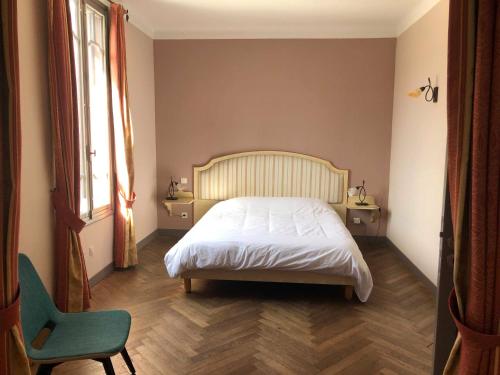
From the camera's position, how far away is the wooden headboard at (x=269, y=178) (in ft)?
16.1

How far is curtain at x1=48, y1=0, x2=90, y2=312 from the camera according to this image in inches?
99.9

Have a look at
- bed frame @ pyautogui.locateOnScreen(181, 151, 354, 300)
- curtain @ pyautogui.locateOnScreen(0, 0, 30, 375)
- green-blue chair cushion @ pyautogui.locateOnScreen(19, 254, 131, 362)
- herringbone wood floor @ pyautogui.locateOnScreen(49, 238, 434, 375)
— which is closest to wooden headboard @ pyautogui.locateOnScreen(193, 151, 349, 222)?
bed frame @ pyautogui.locateOnScreen(181, 151, 354, 300)

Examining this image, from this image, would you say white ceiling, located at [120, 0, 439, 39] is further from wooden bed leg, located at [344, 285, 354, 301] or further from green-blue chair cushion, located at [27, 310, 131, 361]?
green-blue chair cushion, located at [27, 310, 131, 361]

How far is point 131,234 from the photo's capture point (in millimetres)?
3855

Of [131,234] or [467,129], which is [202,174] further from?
[467,129]

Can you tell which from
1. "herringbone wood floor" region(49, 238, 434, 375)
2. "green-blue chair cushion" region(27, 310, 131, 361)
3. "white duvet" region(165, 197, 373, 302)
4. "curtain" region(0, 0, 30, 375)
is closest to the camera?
"curtain" region(0, 0, 30, 375)

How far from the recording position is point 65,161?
2.62 metres

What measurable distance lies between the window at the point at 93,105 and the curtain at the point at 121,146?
0.09m

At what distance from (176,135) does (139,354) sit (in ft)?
10.6

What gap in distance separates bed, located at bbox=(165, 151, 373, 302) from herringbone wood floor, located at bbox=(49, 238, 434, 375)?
0.21m

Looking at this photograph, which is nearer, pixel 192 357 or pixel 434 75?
pixel 192 357

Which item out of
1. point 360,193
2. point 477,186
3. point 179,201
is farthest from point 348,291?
point 179,201

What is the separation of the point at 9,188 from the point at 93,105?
2.44 m

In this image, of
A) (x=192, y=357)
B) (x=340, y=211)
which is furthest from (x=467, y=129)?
(x=340, y=211)
